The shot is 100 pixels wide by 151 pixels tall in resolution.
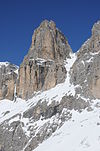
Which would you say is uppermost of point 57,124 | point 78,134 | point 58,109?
point 58,109

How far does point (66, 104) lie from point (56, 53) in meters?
33.1

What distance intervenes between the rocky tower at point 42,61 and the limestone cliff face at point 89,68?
31.6 ft

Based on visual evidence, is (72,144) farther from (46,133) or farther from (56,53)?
(56,53)

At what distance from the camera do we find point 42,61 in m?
98.6

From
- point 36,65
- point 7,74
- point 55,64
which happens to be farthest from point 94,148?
point 7,74

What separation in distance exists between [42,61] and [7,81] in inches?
857

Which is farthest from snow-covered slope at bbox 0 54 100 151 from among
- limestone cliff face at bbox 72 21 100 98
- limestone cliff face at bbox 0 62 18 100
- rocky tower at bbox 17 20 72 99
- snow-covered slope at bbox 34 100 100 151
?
limestone cliff face at bbox 0 62 18 100

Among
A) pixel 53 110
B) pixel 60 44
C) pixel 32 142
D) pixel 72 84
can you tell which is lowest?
pixel 32 142

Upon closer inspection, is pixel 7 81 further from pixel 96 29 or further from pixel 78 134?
pixel 78 134

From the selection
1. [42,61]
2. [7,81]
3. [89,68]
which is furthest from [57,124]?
[7,81]

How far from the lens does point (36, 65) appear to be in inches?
3863

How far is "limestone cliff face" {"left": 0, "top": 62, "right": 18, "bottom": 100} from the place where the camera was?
4392 inches

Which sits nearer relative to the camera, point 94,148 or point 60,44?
point 94,148

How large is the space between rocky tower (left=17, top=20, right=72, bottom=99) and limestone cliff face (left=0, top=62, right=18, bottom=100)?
687cm
